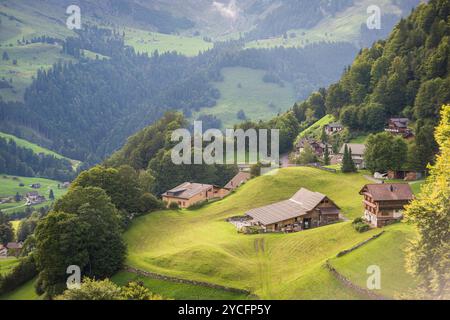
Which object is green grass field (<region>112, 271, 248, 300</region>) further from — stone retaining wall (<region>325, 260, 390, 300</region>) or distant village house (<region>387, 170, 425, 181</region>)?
distant village house (<region>387, 170, 425, 181</region>)

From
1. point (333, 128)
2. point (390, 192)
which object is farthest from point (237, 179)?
point (390, 192)

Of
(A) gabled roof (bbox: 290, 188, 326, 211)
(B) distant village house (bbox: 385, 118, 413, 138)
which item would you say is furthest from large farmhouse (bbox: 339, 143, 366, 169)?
(A) gabled roof (bbox: 290, 188, 326, 211)

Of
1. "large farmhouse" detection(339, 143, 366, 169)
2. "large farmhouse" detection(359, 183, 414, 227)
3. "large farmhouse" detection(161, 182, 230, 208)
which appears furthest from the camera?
"large farmhouse" detection(339, 143, 366, 169)

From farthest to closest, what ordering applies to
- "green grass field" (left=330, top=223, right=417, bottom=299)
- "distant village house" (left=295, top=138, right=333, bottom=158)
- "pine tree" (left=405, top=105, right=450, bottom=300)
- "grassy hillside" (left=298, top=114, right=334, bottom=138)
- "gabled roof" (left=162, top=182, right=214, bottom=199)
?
"grassy hillside" (left=298, top=114, right=334, bottom=138) → "distant village house" (left=295, top=138, right=333, bottom=158) → "gabled roof" (left=162, top=182, right=214, bottom=199) → "green grass field" (left=330, top=223, right=417, bottom=299) → "pine tree" (left=405, top=105, right=450, bottom=300)

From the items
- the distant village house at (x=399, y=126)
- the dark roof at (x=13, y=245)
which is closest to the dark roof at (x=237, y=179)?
the distant village house at (x=399, y=126)

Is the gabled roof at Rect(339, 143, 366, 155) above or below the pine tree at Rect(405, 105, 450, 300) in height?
above
